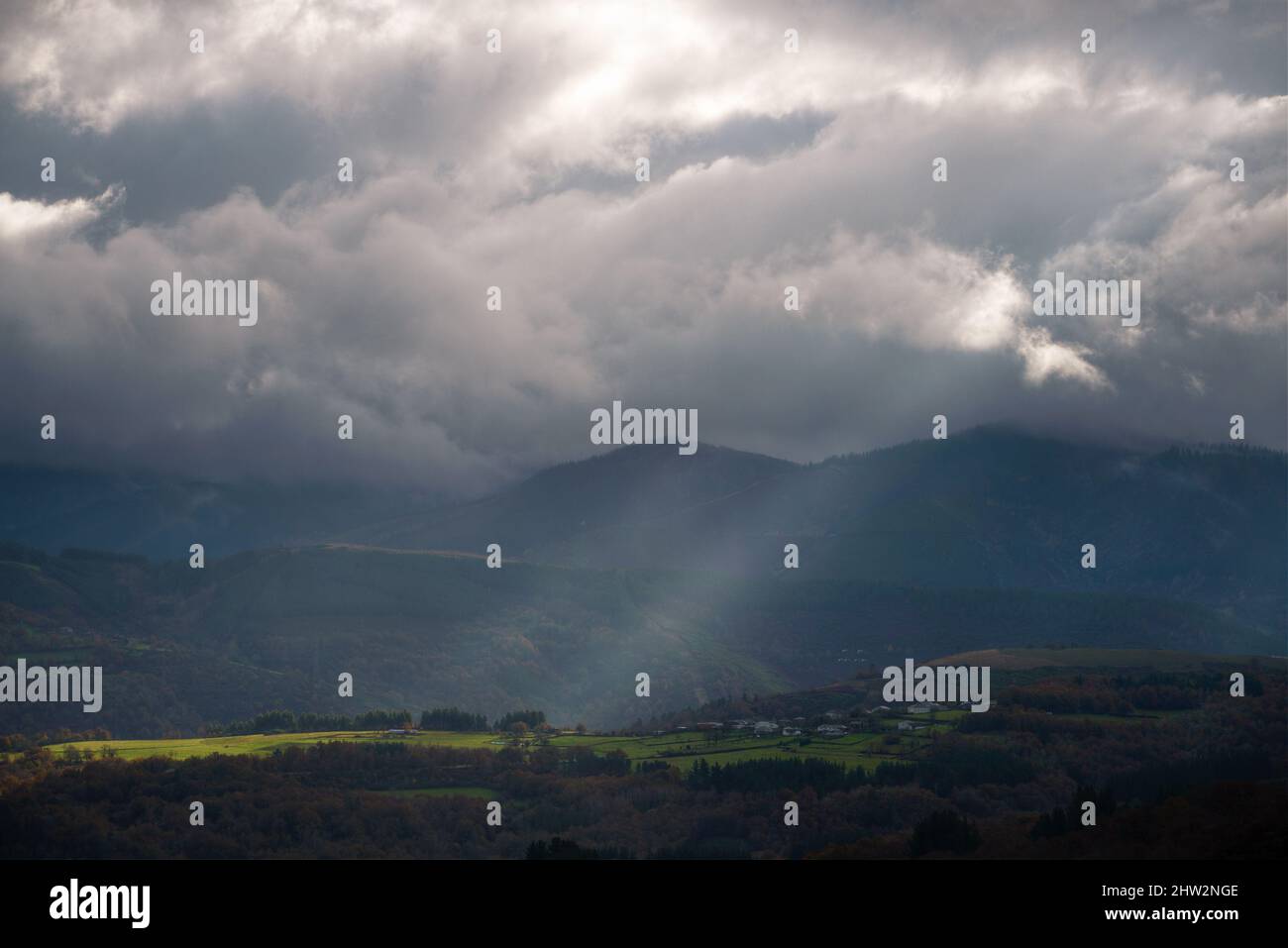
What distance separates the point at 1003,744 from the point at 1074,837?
228 ft

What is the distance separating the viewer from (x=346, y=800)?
147500mm

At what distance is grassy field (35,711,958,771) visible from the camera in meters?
161

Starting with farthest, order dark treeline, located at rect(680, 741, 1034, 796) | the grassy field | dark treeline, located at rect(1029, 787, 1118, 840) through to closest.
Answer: the grassy field
dark treeline, located at rect(680, 741, 1034, 796)
dark treeline, located at rect(1029, 787, 1118, 840)

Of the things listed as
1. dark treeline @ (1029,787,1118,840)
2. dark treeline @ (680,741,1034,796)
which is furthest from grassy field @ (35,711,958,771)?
dark treeline @ (1029,787,1118,840)

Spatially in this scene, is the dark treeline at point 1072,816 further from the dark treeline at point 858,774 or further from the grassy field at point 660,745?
the grassy field at point 660,745

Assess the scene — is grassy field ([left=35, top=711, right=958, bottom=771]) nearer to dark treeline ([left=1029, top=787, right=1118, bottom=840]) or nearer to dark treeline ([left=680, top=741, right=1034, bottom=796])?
dark treeline ([left=680, top=741, right=1034, bottom=796])

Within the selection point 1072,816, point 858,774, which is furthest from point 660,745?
point 1072,816

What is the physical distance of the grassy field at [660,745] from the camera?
161 meters

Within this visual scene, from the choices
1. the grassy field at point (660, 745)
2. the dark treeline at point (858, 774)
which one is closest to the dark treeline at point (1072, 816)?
the dark treeline at point (858, 774)

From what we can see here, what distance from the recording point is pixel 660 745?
598ft

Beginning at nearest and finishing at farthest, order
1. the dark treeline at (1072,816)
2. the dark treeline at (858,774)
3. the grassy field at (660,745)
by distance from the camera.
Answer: the dark treeline at (1072,816), the dark treeline at (858,774), the grassy field at (660,745)
